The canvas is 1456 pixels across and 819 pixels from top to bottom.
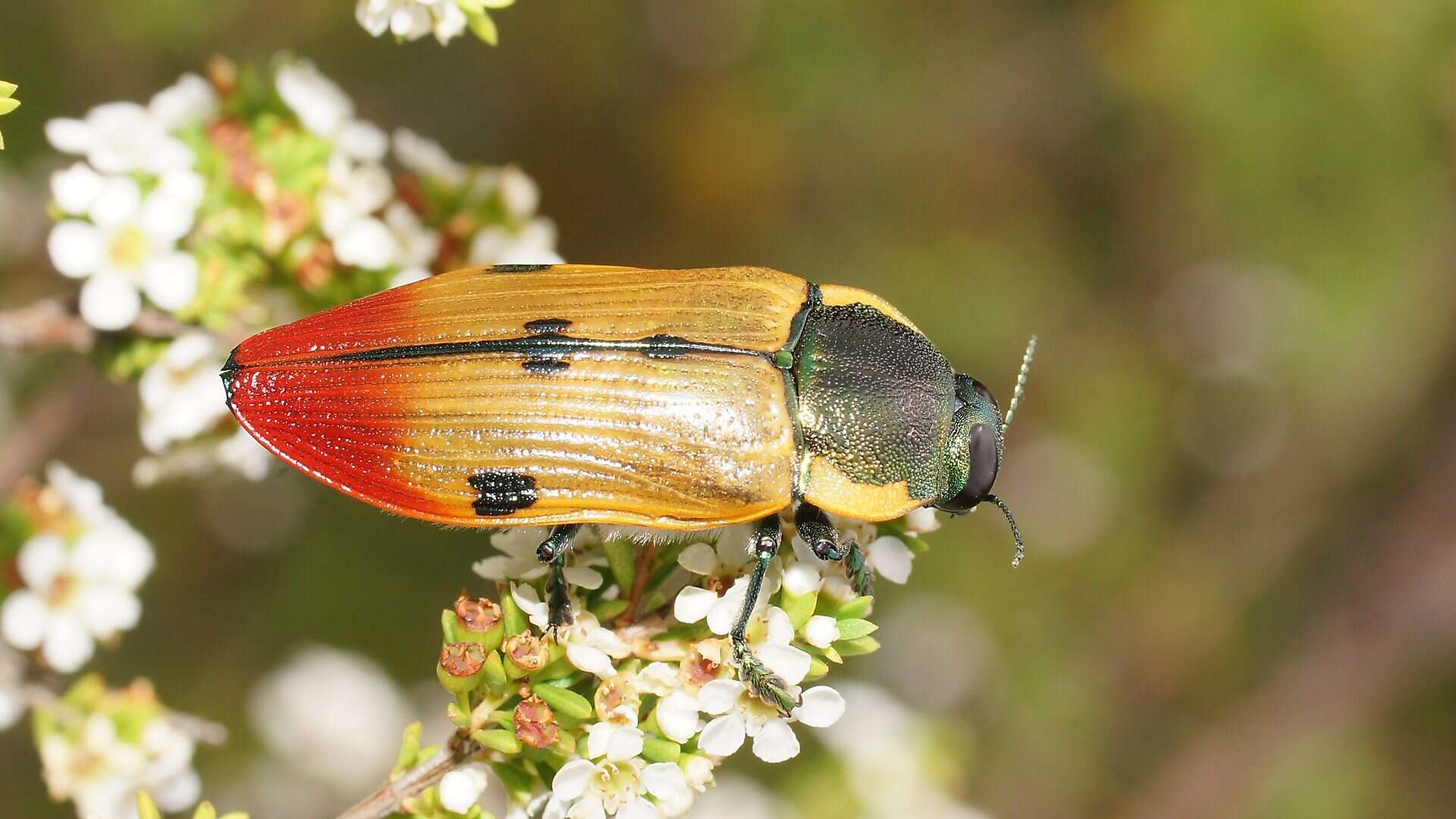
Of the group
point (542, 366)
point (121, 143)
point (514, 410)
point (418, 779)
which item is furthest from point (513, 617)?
point (121, 143)

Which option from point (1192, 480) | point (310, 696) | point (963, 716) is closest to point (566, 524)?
point (310, 696)

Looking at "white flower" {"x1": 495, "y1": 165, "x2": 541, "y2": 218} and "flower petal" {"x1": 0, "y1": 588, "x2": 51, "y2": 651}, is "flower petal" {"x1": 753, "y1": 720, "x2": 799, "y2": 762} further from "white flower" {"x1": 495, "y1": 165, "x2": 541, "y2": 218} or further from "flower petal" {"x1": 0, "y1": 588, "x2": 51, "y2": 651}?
"flower petal" {"x1": 0, "y1": 588, "x2": 51, "y2": 651}

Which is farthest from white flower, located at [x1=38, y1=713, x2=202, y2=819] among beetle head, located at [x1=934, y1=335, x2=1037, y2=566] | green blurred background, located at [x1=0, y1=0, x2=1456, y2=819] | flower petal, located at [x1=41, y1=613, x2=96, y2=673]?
green blurred background, located at [x1=0, y1=0, x2=1456, y2=819]

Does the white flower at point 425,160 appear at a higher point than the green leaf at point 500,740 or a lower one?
higher

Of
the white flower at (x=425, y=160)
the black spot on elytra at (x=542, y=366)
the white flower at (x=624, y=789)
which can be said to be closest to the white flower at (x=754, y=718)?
the white flower at (x=624, y=789)

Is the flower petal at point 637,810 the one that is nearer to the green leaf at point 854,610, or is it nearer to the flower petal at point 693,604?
the flower petal at point 693,604
